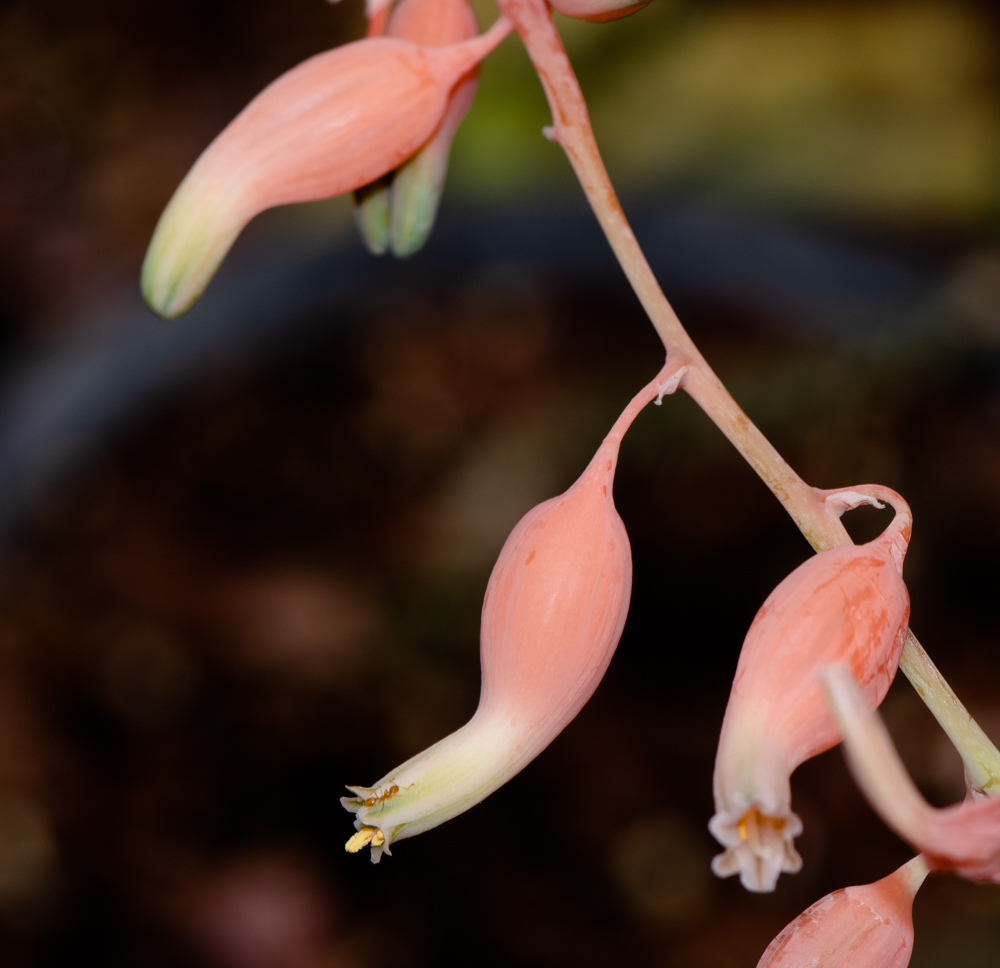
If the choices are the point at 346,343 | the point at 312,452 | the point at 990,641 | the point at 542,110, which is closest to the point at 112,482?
the point at 312,452

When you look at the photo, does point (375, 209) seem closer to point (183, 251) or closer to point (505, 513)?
point (183, 251)

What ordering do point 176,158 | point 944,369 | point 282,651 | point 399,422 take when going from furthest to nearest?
point 176,158
point 399,422
point 282,651
point 944,369

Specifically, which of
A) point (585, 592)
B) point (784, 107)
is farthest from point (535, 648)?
point (784, 107)

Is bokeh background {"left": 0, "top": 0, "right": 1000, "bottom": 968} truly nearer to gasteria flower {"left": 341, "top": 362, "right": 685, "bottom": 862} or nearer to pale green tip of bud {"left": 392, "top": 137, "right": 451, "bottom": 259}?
pale green tip of bud {"left": 392, "top": 137, "right": 451, "bottom": 259}

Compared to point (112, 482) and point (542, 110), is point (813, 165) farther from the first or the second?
point (112, 482)

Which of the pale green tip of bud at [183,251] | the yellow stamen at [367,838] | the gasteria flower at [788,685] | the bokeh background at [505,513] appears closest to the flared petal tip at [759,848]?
the gasteria flower at [788,685]

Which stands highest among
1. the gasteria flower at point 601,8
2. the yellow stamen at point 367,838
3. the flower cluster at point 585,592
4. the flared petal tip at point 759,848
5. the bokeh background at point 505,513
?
the gasteria flower at point 601,8

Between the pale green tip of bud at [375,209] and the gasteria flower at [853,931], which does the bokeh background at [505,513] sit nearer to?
the pale green tip of bud at [375,209]
